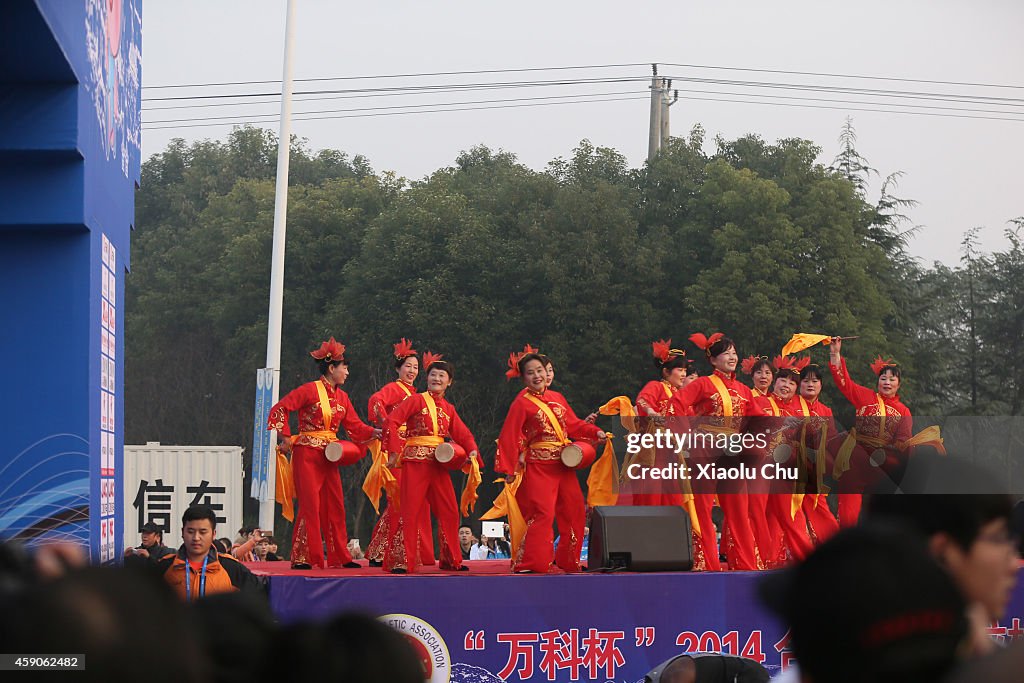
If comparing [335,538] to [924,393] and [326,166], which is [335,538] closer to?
[924,393]

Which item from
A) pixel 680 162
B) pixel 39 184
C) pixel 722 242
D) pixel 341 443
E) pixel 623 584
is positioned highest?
pixel 680 162

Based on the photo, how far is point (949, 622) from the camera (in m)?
1.46

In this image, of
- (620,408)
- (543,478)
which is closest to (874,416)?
(620,408)

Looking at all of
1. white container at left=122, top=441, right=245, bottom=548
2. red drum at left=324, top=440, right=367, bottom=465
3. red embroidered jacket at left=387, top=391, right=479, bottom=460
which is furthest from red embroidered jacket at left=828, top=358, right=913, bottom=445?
white container at left=122, top=441, right=245, bottom=548

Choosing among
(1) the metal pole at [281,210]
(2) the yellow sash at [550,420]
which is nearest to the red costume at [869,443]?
(2) the yellow sash at [550,420]

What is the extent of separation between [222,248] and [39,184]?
21.8 metres

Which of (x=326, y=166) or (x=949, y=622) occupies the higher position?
(x=326, y=166)

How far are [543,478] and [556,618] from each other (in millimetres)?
1094

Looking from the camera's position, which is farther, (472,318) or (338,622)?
(472,318)

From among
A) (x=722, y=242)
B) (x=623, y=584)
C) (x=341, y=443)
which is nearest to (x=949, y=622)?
(x=623, y=584)

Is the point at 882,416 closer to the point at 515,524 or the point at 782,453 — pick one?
the point at 782,453

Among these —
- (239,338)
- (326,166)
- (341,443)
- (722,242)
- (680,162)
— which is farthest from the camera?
(326,166)

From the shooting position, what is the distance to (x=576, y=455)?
820 centimetres

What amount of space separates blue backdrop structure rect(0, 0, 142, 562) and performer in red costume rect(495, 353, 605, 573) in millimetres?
2836
